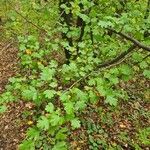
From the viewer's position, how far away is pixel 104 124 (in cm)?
867

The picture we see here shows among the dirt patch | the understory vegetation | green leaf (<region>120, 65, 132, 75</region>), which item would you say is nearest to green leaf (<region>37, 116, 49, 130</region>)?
the understory vegetation

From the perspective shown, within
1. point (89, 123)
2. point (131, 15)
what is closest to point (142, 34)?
point (131, 15)

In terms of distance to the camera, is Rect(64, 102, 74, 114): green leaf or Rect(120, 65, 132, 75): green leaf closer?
Rect(64, 102, 74, 114): green leaf

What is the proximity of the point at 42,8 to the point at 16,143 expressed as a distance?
3473 mm

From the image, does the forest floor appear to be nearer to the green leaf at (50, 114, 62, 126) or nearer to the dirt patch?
the dirt patch

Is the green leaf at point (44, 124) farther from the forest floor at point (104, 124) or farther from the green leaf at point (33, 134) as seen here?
the forest floor at point (104, 124)

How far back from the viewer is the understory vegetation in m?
3.95

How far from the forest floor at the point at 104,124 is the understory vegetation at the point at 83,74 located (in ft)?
0.08

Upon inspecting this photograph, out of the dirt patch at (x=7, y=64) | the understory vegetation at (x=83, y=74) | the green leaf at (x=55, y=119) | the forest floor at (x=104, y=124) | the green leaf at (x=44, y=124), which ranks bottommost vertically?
the dirt patch at (x=7, y=64)

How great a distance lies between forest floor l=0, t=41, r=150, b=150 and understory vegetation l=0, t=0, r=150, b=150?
26mm

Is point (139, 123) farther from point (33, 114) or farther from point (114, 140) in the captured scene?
point (33, 114)

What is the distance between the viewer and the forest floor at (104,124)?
26.5 ft

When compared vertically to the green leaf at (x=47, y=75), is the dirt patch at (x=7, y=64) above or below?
below

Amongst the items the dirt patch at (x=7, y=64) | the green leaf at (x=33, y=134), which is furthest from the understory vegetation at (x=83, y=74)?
the dirt patch at (x=7, y=64)
